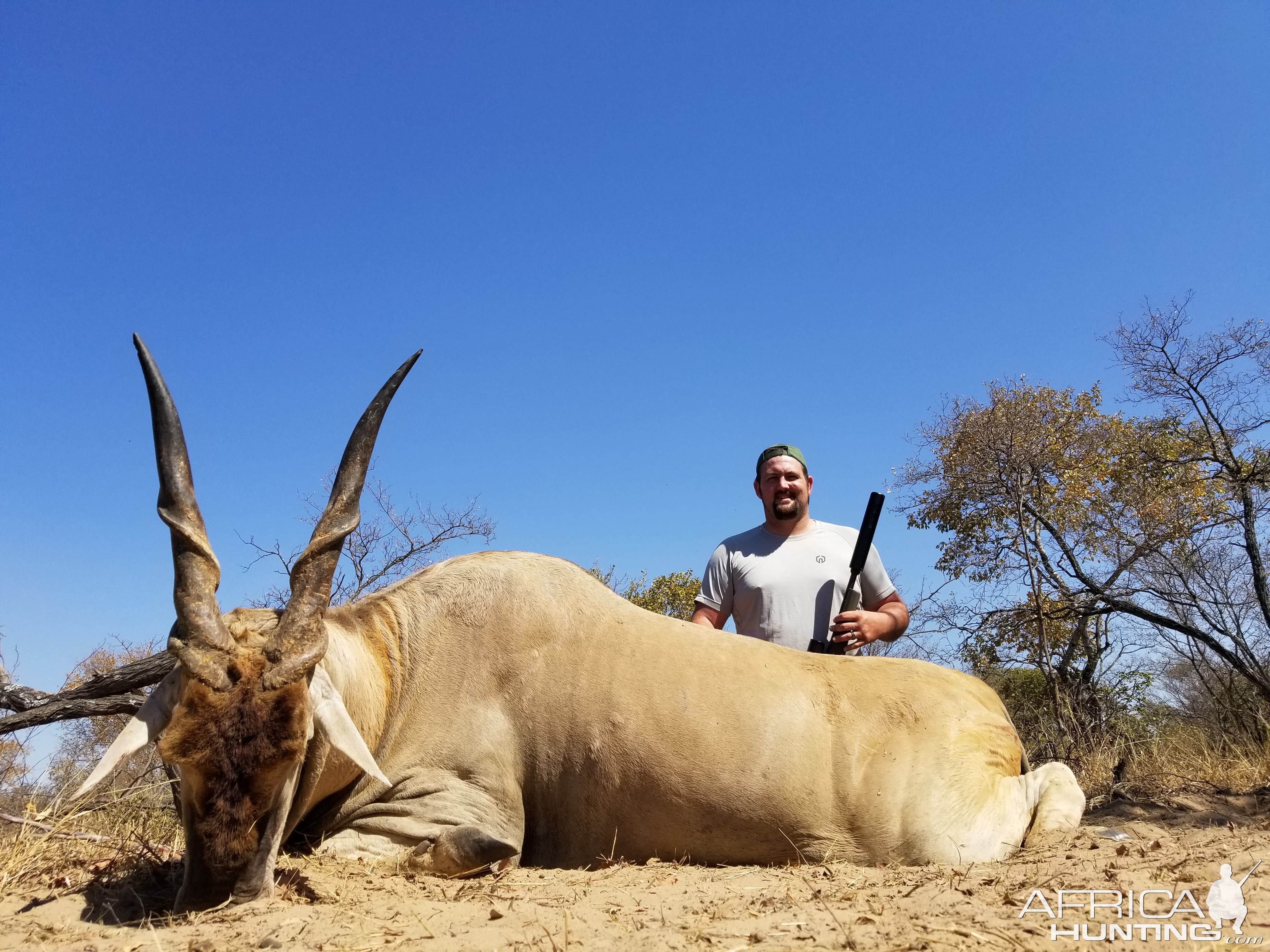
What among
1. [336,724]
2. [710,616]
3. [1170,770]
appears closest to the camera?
[336,724]

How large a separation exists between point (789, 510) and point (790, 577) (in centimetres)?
52

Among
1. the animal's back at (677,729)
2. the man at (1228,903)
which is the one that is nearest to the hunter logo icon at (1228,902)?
the man at (1228,903)

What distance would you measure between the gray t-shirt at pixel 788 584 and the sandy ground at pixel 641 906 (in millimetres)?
2375

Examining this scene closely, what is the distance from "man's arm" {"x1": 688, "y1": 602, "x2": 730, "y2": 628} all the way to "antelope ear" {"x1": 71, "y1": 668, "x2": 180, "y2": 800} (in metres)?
3.71

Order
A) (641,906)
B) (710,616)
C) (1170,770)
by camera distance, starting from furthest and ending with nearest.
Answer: (1170,770)
(710,616)
(641,906)

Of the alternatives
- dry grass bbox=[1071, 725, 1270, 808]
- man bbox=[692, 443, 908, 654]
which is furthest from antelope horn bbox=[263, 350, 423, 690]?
dry grass bbox=[1071, 725, 1270, 808]

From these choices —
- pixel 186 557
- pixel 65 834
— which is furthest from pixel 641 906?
pixel 65 834

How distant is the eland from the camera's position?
162 inches

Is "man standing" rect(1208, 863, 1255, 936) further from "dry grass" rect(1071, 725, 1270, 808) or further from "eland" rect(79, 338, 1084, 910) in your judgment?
"dry grass" rect(1071, 725, 1270, 808)

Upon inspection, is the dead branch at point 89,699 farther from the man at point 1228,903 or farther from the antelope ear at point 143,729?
the man at point 1228,903

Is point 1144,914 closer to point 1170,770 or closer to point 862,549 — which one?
point 862,549

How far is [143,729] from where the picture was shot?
3535 millimetres

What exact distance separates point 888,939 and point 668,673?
1982 millimetres

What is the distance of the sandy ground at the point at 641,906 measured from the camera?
285 cm
